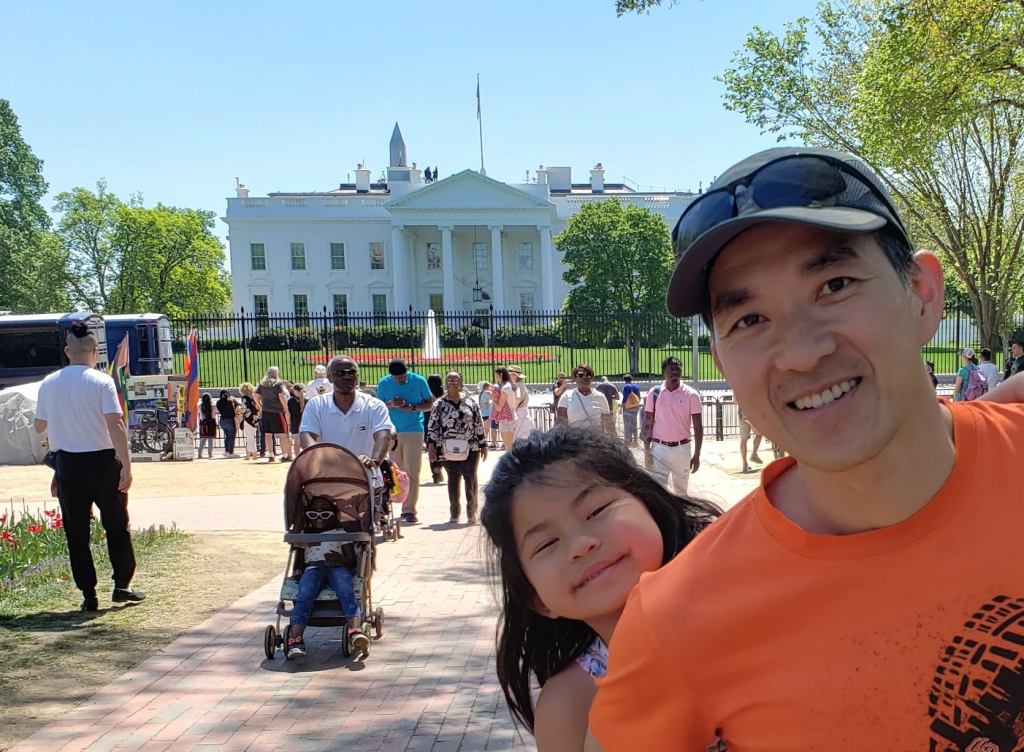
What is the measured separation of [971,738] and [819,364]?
50cm

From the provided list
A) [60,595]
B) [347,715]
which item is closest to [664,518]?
[347,715]

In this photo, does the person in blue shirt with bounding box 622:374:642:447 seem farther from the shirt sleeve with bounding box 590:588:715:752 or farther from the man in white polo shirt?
the shirt sleeve with bounding box 590:588:715:752

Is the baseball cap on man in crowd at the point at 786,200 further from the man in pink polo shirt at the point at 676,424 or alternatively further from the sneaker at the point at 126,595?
the man in pink polo shirt at the point at 676,424

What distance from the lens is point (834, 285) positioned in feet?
3.99

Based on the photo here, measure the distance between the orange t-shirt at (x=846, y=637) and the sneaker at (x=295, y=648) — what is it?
4892 millimetres

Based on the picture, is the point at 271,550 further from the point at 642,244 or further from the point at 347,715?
the point at 642,244

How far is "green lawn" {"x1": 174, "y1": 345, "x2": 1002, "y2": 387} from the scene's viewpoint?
34.2 meters

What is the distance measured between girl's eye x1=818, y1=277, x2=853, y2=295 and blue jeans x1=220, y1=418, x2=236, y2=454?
19.4m

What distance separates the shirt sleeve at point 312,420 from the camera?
7562mm

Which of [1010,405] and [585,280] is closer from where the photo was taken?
[1010,405]

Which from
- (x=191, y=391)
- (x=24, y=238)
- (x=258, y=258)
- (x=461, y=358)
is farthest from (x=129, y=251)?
(x=191, y=391)

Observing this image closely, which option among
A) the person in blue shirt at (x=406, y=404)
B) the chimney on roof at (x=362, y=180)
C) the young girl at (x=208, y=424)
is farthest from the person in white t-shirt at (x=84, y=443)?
the chimney on roof at (x=362, y=180)

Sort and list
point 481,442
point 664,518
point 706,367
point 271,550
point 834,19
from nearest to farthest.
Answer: point 664,518 < point 271,550 < point 481,442 < point 834,19 < point 706,367

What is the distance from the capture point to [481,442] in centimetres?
1067
